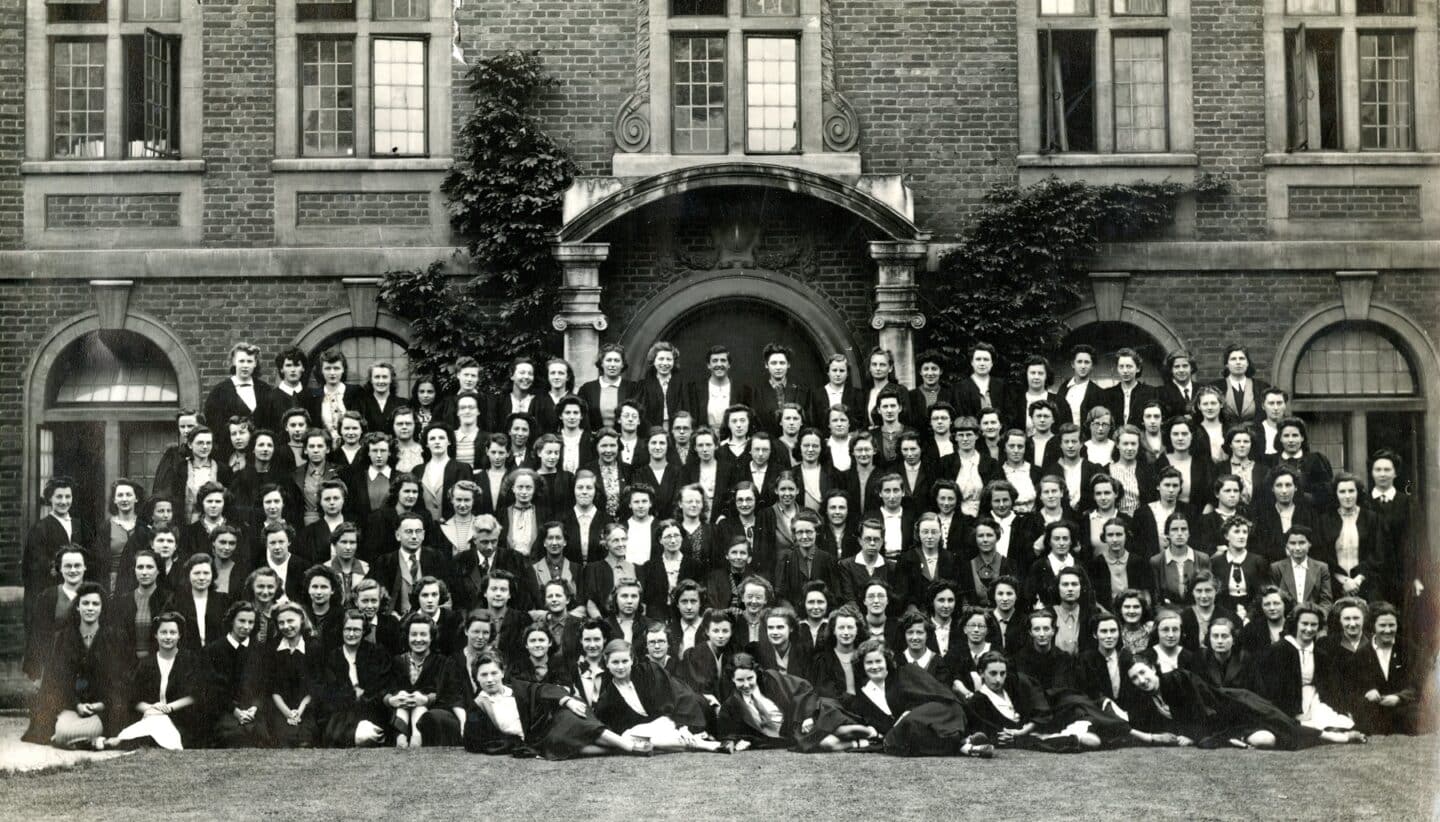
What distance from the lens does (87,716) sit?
913 centimetres

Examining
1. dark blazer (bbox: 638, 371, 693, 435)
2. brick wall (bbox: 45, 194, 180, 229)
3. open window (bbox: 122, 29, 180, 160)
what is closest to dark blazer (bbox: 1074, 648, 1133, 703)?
dark blazer (bbox: 638, 371, 693, 435)

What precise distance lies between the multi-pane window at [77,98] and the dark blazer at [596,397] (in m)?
5.44

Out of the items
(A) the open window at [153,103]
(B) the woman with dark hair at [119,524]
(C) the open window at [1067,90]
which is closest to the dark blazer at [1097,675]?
(C) the open window at [1067,90]

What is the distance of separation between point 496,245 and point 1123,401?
5564mm

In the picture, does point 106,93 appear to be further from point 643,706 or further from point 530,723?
point 643,706

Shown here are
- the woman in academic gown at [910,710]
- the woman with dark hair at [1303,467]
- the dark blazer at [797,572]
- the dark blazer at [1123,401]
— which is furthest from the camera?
the dark blazer at [1123,401]

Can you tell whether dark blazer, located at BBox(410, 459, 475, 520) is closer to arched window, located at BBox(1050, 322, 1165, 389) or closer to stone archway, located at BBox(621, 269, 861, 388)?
stone archway, located at BBox(621, 269, 861, 388)

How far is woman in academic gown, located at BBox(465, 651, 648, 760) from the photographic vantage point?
345 inches

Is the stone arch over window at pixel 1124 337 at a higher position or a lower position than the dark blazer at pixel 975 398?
higher

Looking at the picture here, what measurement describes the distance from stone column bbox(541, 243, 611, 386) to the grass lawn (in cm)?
512

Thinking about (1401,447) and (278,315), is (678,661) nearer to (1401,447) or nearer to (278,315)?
(278,315)

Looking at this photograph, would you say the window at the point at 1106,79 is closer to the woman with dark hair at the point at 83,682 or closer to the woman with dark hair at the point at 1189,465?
the woman with dark hair at the point at 1189,465

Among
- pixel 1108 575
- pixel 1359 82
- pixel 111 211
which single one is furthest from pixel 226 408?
pixel 1359 82

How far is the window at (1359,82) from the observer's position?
13430mm
